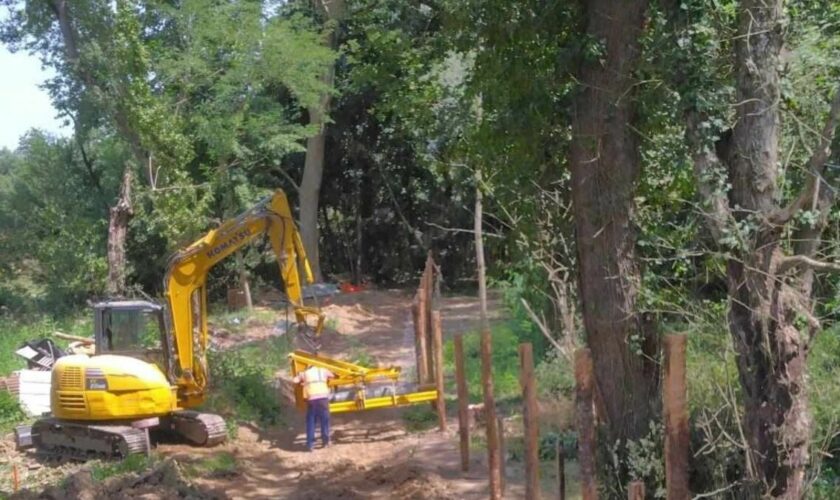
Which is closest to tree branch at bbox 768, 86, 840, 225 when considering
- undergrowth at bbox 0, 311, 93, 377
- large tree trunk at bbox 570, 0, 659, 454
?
large tree trunk at bbox 570, 0, 659, 454

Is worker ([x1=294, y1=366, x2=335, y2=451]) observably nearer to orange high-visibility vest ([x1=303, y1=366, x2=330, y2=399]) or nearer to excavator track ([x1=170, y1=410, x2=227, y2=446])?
orange high-visibility vest ([x1=303, y1=366, x2=330, y2=399])

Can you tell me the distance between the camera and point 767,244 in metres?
8.95

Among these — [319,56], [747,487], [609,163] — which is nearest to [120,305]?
[609,163]

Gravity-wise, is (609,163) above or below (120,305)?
above

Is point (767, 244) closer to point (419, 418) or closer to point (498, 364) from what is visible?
point (419, 418)

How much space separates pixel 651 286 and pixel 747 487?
316 cm

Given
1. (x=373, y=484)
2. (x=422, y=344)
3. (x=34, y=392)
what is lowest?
(x=373, y=484)

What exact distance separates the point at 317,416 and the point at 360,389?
0.76 meters

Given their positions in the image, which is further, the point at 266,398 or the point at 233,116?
the point at 233,116

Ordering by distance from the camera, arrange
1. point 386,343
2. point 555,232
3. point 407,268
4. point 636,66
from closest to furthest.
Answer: point 636,66, point 555,232, point 386,343, point 407,268

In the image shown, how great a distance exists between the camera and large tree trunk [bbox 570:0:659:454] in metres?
11.5

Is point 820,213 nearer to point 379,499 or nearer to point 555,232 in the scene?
point 555,232

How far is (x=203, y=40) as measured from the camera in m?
27.3

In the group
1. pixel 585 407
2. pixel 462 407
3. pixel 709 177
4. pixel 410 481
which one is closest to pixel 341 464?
pixel 410 481
